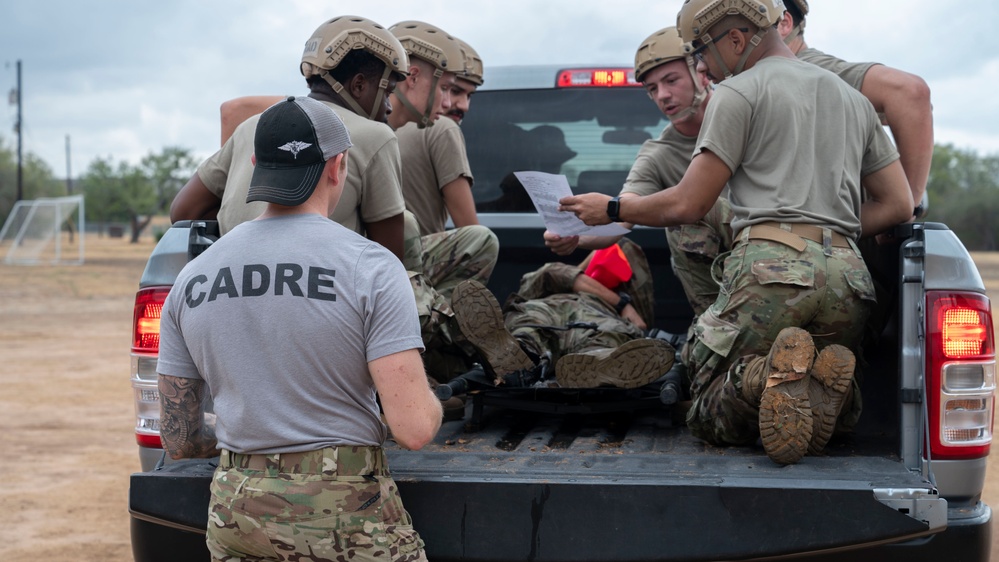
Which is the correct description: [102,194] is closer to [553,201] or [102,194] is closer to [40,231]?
[40,231]

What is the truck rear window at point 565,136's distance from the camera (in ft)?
17.9

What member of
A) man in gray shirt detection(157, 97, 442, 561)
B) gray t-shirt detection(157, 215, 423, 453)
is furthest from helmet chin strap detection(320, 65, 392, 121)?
gray t-shirt detection(157, 215, 423, 453)

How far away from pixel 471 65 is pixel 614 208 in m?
1.47

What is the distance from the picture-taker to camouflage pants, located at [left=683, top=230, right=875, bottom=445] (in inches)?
132

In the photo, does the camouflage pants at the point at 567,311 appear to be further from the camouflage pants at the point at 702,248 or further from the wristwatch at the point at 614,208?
the wristwatch at the point at 614,208

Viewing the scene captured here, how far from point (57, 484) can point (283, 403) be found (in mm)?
4700

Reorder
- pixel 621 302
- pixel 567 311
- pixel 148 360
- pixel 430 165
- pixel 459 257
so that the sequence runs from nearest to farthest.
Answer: pixel 148 360 → pixel 459 257 → pixel 567 311 → pixel 621 302 → pixel 430 165

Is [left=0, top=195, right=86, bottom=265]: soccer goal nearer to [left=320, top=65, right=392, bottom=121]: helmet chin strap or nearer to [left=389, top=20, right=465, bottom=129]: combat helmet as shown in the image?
[left=389, top=20, right=465, bottom=129]: combat helmet

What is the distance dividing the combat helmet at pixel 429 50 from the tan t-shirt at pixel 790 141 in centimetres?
157

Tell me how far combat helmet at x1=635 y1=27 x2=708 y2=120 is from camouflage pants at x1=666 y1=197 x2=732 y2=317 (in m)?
0.48

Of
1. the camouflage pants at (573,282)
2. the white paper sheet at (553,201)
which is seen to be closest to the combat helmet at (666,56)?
the camouflage pants at (573,282)

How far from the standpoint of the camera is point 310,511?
2.43 metres

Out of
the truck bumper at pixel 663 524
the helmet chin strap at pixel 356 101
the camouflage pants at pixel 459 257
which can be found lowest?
the truck bumper at pixel 663 524

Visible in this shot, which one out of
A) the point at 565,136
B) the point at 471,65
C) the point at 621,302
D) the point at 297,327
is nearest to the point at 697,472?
the point at 297,327
